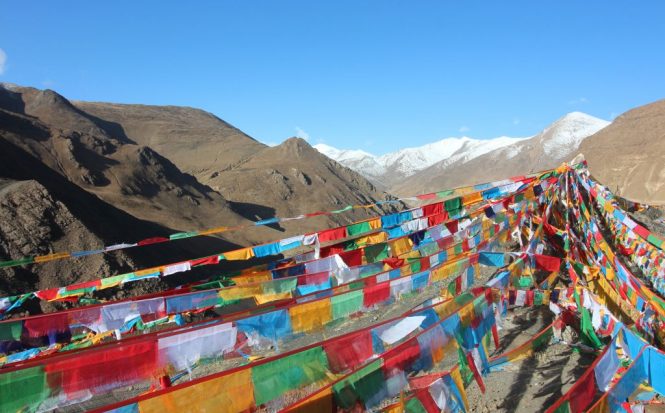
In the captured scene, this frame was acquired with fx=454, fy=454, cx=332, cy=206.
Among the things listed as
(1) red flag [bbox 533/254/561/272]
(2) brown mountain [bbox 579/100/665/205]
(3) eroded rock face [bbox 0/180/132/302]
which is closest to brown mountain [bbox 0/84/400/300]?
(3) eroded rock face [bbox 0/180/132/302]

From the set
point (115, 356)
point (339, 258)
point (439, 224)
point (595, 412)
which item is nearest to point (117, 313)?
point (115, 356)

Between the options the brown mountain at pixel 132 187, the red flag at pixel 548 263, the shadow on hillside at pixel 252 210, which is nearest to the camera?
the red flag at pixel 548 263

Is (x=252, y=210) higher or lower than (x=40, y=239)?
higher

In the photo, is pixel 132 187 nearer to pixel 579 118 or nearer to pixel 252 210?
pixel 252 210

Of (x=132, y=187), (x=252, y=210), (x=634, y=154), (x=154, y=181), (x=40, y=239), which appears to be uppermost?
(x=154, y=181)

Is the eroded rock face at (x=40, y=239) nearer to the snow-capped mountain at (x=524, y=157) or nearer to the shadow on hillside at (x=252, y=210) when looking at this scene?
the shadow on hillside at (x=252, y=210)

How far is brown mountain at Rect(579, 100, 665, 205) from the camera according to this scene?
205 feet

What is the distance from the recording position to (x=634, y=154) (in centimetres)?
7412

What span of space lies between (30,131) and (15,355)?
40.5 metres

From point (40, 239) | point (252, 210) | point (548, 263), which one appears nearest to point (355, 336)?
point (548, 263)

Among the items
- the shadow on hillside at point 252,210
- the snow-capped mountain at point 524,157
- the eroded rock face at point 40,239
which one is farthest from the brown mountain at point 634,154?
the eroded rock face at point 40,239

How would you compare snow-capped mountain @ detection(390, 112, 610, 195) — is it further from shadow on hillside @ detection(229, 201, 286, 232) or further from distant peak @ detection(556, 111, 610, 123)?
shadow on hillside @ detection(229, 201, 286, 232)

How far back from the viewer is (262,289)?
6168 millimetres

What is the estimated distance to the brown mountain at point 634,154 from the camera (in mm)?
62534
